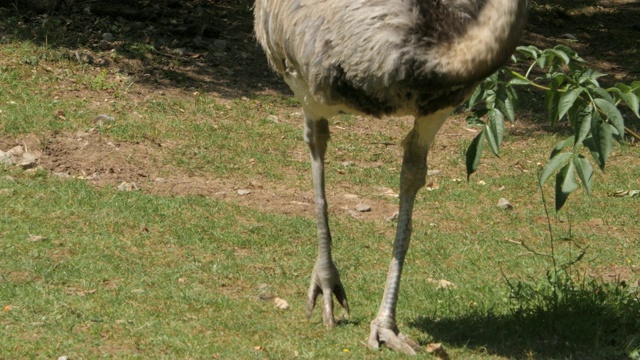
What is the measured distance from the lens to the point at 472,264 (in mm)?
6277

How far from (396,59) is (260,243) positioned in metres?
2.55

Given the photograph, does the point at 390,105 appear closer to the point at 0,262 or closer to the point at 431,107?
the point at 431,107

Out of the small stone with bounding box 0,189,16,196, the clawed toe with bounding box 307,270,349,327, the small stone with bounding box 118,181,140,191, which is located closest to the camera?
the clawed toe with bounding box 307,270,349,327

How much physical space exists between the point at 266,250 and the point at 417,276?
38.2 inches

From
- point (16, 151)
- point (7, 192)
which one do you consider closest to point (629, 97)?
point (7, 192)

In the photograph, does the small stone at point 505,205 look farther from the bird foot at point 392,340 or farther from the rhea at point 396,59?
the bird foot at point 392,340

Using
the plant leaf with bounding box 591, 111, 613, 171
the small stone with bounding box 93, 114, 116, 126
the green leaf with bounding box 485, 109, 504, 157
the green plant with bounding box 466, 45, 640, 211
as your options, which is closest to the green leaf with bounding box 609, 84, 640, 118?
the green plant with bounding box 466, 45, 640, 211

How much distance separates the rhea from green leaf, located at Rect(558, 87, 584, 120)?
0.36 metres

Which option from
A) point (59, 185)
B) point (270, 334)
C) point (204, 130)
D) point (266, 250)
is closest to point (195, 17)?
point (204, 130)

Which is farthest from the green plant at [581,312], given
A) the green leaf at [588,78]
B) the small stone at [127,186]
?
the small stone at [127,186]

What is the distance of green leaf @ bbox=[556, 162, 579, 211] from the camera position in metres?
4.14

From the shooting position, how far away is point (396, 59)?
4156 mm

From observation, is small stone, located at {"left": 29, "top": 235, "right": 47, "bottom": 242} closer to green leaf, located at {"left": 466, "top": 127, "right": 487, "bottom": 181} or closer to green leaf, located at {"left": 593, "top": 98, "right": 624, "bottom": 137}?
green leaf, located at {"left": 466, "top": 127, "right": 487, "bottom": 181}

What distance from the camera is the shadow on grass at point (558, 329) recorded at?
4721 millimetres
